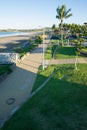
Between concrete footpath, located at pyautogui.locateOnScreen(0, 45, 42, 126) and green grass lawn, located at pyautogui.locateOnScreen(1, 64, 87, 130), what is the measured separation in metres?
0.89

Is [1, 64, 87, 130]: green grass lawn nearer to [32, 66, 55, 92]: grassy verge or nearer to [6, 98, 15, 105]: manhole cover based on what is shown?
[32, 66, 55, 92]: grassy verge

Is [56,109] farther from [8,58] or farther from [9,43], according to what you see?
[9,43]

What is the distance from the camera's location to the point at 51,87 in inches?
719

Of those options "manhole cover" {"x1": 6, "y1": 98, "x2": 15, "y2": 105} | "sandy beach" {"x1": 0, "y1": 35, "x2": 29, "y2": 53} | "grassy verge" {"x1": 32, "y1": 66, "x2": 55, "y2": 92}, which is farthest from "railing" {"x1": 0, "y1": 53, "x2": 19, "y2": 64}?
"sandy beach" {"x1": 0, "y1": 35, "x2": 29, "y2": 53}

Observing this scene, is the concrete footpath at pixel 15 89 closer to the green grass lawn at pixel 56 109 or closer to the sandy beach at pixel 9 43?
the green grass lawn at pixel 56 109

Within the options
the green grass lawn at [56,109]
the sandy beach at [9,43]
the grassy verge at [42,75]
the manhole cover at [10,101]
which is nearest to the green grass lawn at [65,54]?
the grassy verge at [42,75]

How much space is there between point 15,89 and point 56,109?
6.22 metres

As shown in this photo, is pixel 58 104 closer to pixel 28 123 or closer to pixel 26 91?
pixel 28 123

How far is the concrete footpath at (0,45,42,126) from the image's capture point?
14.3m

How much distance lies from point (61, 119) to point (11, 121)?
3.22 meters

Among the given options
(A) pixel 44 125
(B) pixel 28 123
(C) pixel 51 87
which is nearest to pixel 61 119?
(A) pixel 44 125

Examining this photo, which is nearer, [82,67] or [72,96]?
[72,96]

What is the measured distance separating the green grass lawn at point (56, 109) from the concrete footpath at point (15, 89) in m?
0.89

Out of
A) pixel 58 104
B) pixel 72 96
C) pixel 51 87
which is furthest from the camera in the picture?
pixel 51 87
